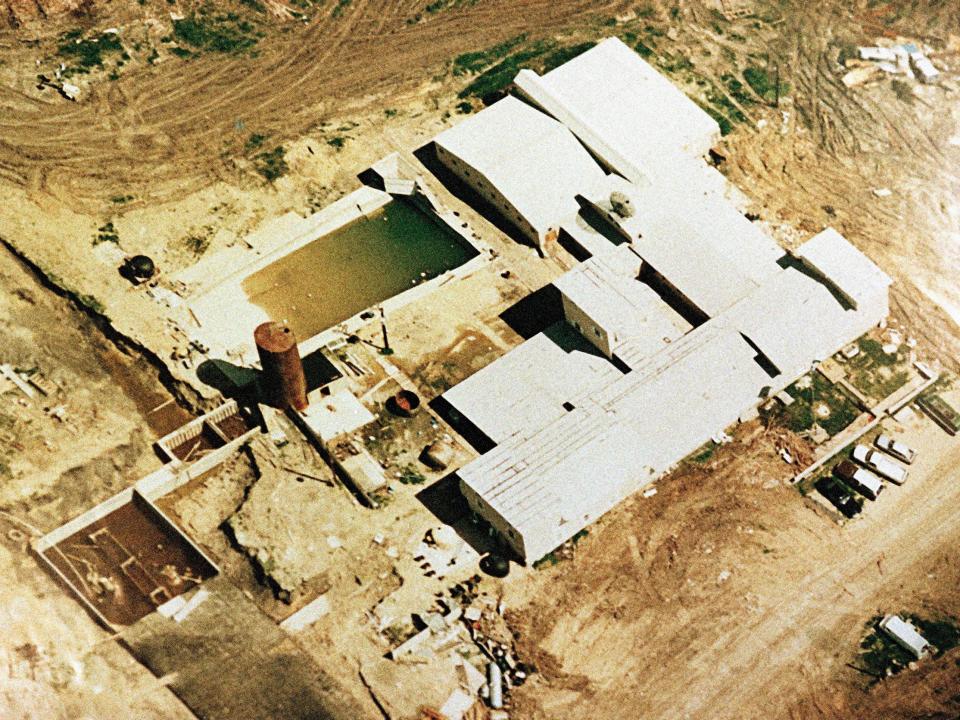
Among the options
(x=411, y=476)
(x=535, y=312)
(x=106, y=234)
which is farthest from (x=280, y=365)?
(x=106, y=234)

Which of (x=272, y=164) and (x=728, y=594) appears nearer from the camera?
(x=728, y=594)

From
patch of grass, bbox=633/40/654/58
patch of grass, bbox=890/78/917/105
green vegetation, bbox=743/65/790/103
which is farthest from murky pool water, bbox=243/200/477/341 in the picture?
patch of grass, bbox=890/78/917/105

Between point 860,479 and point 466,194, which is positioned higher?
point 860,479

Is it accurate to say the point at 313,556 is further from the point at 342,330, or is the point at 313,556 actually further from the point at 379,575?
the point at 342,330

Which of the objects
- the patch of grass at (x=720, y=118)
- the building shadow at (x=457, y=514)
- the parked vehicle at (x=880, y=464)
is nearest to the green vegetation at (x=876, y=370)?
the parked vehicle at (x=880, y=464)

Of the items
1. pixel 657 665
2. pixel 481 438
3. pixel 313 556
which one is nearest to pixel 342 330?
pixel 481 438

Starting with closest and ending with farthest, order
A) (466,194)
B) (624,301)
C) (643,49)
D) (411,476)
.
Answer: (411,476) → (624,301) → (466,194) → (643,49)

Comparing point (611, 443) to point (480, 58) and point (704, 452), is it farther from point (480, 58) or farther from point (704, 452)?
point (480, 58)
